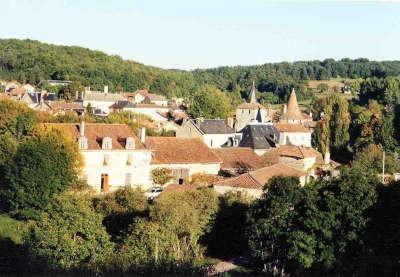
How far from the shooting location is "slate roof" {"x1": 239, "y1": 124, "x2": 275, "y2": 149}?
172 feet

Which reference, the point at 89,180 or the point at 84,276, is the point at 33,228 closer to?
the point at 84,276

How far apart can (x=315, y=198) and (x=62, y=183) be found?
1456 cm

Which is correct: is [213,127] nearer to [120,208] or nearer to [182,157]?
[182,157]

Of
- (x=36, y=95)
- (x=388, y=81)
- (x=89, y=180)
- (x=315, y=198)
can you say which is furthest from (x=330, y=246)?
(x=388, y=81)

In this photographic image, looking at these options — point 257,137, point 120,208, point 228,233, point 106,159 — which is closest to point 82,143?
point 106,159

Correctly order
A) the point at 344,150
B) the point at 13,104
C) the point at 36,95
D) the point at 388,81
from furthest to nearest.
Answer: the point at 388,81
the point at 36,95
the point at 344,150
the point at 13,104

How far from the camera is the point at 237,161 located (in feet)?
145

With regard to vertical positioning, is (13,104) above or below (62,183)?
above

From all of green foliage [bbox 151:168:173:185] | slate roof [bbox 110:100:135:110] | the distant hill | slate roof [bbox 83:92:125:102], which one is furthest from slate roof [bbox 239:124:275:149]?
the distant hill

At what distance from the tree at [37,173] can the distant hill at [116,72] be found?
84.7m

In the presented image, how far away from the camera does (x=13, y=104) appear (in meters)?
41.4

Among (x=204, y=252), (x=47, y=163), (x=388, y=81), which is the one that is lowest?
(x=204, y=252)

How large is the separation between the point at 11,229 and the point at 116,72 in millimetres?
105376

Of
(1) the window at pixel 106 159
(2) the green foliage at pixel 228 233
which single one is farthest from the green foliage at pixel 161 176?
(2) the green foliage at pixel 228 233
